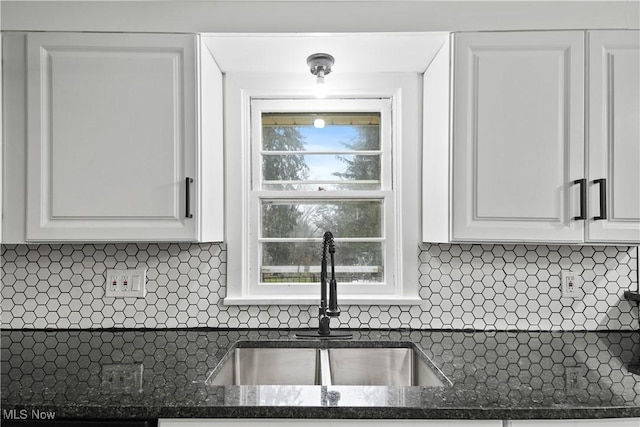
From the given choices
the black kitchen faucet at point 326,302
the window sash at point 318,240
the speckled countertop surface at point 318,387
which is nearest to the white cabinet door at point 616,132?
the speckled countertop surface at point 318,387

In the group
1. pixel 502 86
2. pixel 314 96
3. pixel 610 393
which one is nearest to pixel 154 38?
pixel 314 96

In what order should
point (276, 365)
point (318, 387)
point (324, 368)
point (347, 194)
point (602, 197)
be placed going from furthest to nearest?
point (347, 194) < point (276, 365) < point (324, 368) < point (602, 197) < point (318, 387)

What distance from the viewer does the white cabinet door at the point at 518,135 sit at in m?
1.50

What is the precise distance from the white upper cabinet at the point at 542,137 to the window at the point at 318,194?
0.48 meters

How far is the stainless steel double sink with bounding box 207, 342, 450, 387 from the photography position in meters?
1.66

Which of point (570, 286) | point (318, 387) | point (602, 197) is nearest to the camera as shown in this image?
point (318, 387)

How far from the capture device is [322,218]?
1.96 m

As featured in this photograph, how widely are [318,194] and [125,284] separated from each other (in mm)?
936

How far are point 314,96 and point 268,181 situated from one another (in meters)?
0.44

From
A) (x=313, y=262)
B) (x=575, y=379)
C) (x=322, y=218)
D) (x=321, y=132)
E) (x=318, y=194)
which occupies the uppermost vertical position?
(x=321, y=132)

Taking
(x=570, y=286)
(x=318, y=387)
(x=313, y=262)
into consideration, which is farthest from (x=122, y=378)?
(x=570, y=286)

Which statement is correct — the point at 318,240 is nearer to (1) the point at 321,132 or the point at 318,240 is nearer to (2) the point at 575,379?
(1) the point at 321,132

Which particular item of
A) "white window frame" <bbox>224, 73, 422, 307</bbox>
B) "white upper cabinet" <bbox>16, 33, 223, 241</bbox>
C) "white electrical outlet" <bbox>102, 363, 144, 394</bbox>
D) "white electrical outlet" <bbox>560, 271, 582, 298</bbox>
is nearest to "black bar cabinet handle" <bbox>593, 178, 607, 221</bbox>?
"white electrical outlet" <bbox>560, 271, 582, 298</bbox>

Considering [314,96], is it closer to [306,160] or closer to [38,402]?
[306,160]
